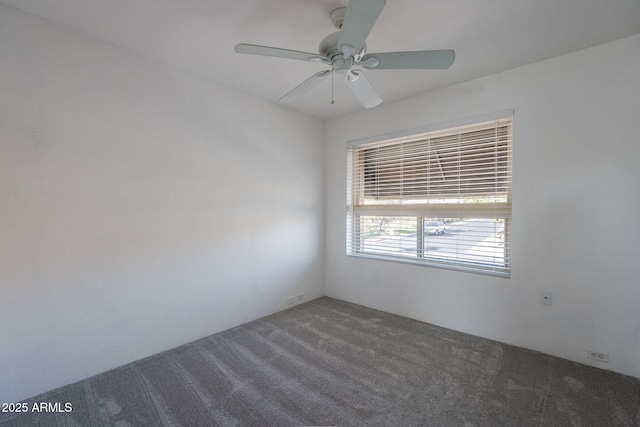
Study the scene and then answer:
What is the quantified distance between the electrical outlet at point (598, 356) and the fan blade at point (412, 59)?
8.30ft

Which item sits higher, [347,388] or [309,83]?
[309,83]

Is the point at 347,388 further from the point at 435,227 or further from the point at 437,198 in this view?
the point at 437,198

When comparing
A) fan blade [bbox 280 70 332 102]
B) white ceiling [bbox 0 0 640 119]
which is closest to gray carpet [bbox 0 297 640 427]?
fan blade [bbox 280 70 332 102]

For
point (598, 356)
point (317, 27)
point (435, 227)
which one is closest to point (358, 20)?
point (317, 27)

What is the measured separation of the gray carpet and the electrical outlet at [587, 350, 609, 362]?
10 cm

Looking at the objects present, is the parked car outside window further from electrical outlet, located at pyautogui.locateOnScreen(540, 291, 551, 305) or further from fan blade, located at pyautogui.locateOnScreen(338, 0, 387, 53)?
fan blade, located at pyautogui.locateOnScreen(338, 0, 387, 53)

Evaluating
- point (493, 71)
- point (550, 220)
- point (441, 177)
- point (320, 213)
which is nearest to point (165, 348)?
point (320, 213)

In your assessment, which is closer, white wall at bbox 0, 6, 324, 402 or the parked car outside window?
white wall at bbox 0, 6, 324, 402

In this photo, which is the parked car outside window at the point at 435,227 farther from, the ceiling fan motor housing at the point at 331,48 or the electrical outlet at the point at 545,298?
the ceiling fan motor housing at the point at 331,48

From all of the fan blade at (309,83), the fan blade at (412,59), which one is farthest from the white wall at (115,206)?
the fan blade at (412,59)

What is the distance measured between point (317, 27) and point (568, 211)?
8.17 feet

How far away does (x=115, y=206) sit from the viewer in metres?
2.23

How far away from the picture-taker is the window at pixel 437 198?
8.90 feet

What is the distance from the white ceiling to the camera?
5.79 feet
